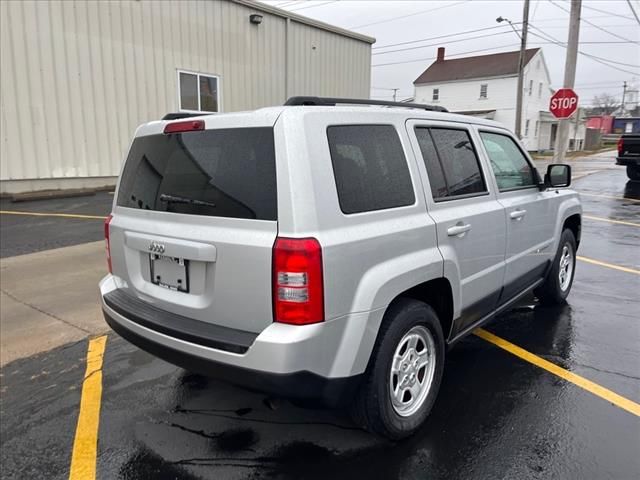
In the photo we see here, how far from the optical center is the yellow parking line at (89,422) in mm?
2699

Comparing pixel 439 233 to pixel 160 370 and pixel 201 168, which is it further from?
pixel 160 370

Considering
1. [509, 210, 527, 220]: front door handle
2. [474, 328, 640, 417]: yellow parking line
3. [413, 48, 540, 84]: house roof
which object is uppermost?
[413, 48, 540, 84]: house roof

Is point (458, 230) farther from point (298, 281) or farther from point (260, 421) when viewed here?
point (260, 421)

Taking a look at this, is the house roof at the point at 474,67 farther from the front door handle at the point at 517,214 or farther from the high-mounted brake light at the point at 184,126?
the high-mounted brake light at the point at 184,126

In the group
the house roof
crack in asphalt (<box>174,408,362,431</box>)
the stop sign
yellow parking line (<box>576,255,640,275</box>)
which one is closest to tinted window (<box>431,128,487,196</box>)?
crack in asphalt (<box>174,408,362,431</box>)

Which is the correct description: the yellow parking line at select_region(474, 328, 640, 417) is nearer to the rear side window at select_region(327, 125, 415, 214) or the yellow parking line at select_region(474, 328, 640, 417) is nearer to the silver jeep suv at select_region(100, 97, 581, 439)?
the silver jeep suv at select_region(100, 97, 581, 439)

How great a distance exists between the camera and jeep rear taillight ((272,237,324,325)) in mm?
2229

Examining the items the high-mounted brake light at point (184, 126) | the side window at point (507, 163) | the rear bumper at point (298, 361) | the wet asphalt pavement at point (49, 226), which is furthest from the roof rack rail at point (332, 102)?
the wet asphalt pavement at point (49, 226)

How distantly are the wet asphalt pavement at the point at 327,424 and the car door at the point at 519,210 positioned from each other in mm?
646

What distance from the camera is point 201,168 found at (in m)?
2.67

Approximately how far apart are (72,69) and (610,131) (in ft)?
267

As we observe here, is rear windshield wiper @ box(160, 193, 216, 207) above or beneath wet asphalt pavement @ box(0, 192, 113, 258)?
above

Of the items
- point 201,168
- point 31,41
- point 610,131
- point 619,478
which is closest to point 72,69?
point 31,41

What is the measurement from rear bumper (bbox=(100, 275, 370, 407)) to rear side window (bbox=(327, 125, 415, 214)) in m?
0.62
